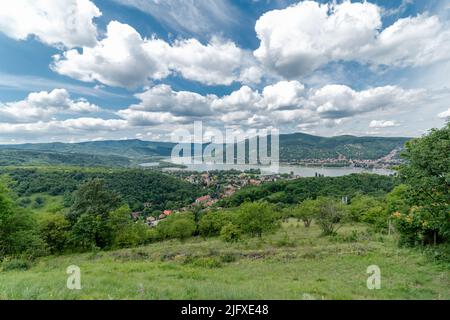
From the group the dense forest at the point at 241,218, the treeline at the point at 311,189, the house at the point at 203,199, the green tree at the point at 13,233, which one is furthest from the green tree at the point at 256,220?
the house at the point at 203,199

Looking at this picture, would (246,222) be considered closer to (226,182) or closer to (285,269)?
(285,269)

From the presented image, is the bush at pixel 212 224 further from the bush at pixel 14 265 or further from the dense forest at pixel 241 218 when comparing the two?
the bush at pixel 14 265

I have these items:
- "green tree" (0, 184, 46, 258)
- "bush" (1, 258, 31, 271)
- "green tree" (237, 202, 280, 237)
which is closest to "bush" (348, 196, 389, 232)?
"green tree" (237, 202, 280, 237)

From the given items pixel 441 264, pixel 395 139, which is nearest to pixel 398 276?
pixel 441 264

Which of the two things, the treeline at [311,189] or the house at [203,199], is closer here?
the treeline at [311,189]

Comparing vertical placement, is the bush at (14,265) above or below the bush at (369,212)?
above

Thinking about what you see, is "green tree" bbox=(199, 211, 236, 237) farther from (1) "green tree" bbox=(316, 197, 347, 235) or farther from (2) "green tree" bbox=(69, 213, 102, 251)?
(2) "green tree" bbox=(69, 213, 102, 251)
